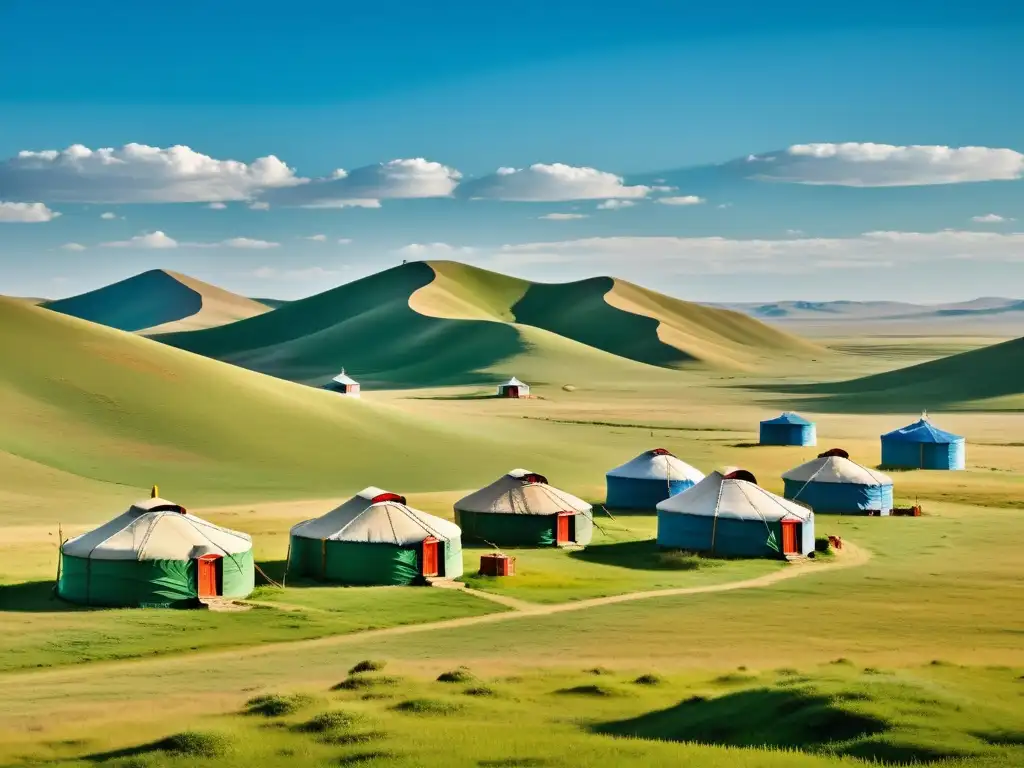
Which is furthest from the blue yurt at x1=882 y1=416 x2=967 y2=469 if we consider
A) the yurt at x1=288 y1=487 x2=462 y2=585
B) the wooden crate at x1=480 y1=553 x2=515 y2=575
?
the yurt at x1=288 y1=487 x2=462 y2=585

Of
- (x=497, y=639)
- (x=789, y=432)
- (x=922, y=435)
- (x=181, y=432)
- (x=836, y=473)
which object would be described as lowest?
(x=497, y=639)

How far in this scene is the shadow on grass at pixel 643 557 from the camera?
4153cm

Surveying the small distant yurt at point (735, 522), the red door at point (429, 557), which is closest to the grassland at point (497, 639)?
the red door at point (429, 557)

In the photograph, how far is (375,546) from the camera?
37594 mm

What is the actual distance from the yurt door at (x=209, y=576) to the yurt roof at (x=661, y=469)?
2317 cm

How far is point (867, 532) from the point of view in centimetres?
4872

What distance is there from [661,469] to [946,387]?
8263 centimetres

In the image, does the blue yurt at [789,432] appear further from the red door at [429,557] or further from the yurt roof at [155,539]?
the yurt roof at [155,539]

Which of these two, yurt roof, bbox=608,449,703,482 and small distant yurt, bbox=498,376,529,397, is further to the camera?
small distant yurt, bbox=498,376,529,397

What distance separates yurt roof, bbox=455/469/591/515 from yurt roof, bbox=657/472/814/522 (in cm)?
326

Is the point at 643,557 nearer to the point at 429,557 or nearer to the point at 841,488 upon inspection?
the point at 429,557

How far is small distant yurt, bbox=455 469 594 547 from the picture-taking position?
45.0 meters

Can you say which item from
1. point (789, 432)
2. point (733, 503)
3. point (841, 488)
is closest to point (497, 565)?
point (733, 503)

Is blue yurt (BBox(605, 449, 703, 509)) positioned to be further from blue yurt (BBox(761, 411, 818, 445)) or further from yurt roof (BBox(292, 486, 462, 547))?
blue yurt (BBox(761, 411, 818, 445))
